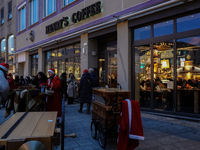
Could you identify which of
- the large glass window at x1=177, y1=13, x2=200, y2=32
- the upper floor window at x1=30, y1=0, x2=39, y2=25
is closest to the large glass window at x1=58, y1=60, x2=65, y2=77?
A: the upper floor window at x1=30, y1=0, x2=39, y2=25

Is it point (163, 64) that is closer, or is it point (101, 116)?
point (101, 116)

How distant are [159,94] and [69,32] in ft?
21.8

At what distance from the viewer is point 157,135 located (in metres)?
4.89

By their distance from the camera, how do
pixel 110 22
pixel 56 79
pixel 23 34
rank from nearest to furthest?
pixel 56 79 → pixel 110 22 → pixel 23 34

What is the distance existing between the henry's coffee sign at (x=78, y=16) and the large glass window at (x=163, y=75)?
3660mm

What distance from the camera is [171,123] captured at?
6027 millimetres

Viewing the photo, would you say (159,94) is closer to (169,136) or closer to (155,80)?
(155,80)

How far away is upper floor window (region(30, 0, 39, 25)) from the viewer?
15.3m

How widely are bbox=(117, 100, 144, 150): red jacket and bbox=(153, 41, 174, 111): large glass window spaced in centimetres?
399

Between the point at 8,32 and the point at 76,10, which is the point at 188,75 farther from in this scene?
the point at 8,32

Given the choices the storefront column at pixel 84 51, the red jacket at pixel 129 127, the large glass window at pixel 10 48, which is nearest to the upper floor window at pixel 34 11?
the large glass window at pixel 10 48

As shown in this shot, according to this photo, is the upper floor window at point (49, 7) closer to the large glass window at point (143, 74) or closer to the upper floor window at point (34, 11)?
the upper floor window at point (34, 11)

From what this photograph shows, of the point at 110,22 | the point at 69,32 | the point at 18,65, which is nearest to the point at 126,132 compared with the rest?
the point at 110,22

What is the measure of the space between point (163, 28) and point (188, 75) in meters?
1.97
